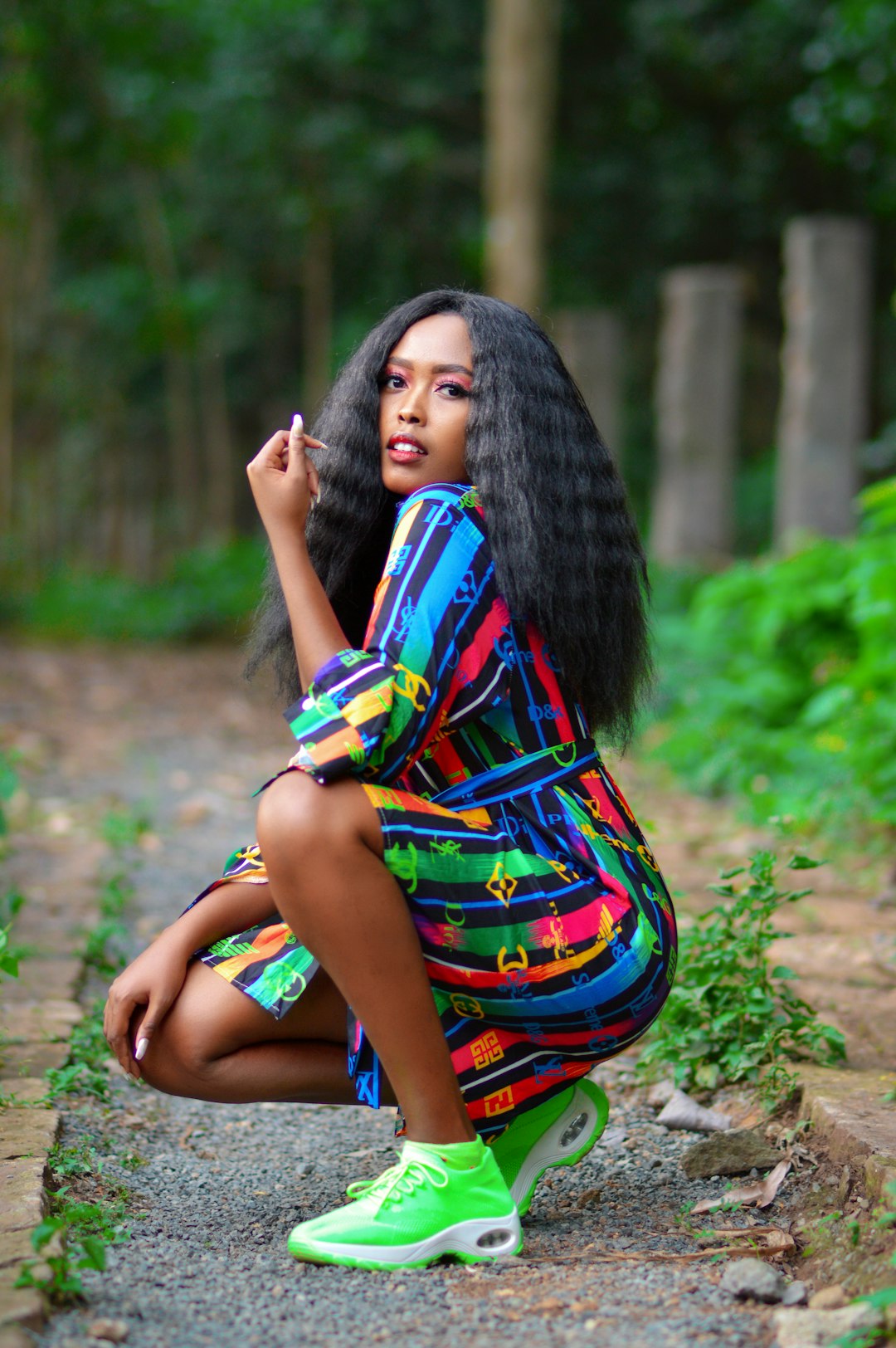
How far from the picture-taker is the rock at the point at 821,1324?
176 cm

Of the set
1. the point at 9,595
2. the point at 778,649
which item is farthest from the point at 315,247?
the point at 778,649

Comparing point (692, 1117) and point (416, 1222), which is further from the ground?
point (416, 1222)

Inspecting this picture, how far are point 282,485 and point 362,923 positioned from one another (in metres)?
0.71

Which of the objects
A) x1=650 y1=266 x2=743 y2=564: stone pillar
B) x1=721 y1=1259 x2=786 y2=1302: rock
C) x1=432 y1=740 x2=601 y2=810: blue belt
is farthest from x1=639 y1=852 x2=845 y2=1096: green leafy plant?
x1=650 y1=266 x2=743 y2=564: stone pillar

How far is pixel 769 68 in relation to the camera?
12016mm

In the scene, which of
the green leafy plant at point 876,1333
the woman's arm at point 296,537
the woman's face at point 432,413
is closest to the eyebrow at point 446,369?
the woman's face at point 432,413

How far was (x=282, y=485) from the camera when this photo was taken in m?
2.27

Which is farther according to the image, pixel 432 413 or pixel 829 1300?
pixel 432 413

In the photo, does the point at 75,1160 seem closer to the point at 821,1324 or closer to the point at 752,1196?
the point at 752,1196

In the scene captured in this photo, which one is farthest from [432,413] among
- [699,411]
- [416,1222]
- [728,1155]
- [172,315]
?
[172,315]

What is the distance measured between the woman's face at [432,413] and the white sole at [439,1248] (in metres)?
1.18

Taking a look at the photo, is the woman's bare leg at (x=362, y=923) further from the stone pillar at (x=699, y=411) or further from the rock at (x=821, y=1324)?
the stone pillar at (x=699, y=411)

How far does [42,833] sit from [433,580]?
3788mm

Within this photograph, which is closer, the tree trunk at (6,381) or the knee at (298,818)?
the knee at (298,818)
